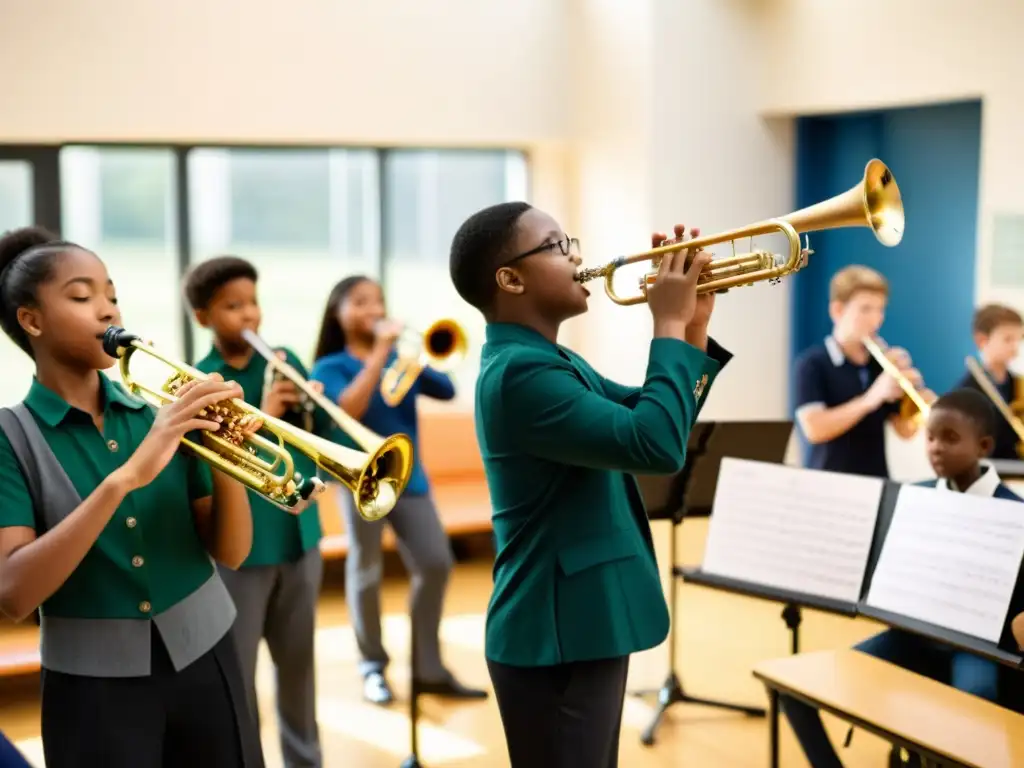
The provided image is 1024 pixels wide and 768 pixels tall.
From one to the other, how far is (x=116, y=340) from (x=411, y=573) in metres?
2.71

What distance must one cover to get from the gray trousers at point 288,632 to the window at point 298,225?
361cm

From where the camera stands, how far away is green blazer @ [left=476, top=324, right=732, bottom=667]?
198cm

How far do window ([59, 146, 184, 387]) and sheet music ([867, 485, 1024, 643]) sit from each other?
176 inches

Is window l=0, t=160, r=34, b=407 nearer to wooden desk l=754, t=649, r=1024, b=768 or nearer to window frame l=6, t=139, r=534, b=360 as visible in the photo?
window frame l=6, t=139, r=534, b=360

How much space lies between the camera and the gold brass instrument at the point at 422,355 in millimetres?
4582

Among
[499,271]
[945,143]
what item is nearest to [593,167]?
[945,143]

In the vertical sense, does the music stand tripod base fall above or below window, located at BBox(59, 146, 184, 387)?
below

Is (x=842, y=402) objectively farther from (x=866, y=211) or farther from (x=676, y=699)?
(x=866, y=211)

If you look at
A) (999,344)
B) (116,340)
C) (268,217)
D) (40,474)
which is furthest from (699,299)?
(268,217)

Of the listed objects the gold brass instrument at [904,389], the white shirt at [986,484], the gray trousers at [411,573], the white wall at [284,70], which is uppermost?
the white wall at [284,70]

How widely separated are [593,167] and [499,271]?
216 inches

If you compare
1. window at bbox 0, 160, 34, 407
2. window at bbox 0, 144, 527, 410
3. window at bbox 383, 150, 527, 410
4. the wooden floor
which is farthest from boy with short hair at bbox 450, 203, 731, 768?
window at bbox 383, 150, 527, 410

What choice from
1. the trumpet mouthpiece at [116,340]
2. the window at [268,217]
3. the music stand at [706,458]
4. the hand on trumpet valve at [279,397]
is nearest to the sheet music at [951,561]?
the music stand at [706,458]

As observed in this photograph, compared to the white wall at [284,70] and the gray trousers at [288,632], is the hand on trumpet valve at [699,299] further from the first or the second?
the white wall at [284,70]
